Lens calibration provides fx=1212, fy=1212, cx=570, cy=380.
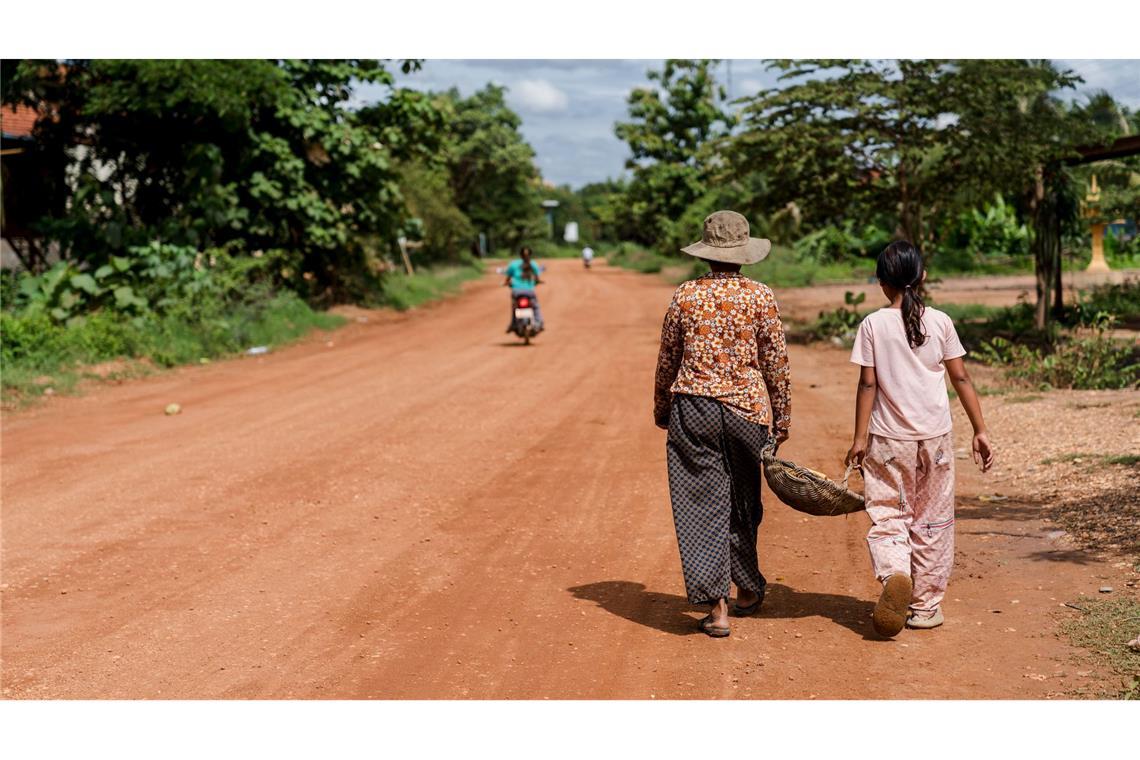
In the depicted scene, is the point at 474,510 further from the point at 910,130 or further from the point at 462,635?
the point at 910,130

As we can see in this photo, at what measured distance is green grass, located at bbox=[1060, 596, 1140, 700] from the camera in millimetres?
4832

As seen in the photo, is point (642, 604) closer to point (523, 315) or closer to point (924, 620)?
point (924, 620)

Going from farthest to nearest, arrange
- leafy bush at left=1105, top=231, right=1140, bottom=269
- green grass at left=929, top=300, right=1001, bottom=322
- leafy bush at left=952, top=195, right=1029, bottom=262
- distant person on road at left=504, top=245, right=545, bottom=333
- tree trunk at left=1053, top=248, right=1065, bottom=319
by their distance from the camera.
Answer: leafy bush at left=952, top=195, right=1029, bottom=262
leafy bush at left=1105, top=231, right=1140, bottom=269
green grass at left=929, top=300, right=1001, bottom=322
distant person on road at left=504, top=245, right=545, bottom=333
tree trunk at left=1053, top=248, right=1065, bottom=319

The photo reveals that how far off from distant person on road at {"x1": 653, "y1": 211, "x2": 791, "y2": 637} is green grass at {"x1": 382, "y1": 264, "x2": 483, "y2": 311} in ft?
73.6

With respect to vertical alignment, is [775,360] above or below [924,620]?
above

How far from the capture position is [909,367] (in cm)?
563

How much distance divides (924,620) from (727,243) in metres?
2.00

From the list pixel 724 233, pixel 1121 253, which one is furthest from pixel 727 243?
pixel 1121 253

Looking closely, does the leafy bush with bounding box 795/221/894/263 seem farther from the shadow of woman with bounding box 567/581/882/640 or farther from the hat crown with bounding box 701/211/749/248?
the hat crown with bounding box 701/211/749/248

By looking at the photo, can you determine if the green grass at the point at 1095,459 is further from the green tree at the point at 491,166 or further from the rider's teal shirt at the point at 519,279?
the green tree at the point at 491,166

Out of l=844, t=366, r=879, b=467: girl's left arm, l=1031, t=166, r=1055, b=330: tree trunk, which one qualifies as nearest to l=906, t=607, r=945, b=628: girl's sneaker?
l=844, t=366, r=879, b=467: girl's left arm

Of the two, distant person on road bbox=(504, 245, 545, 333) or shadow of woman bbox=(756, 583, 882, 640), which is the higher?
distant person on road bbox=(504, 245, 545, 333)

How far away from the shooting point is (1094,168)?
74.1 ft

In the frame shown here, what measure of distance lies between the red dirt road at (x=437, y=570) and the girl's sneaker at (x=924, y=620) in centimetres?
11
